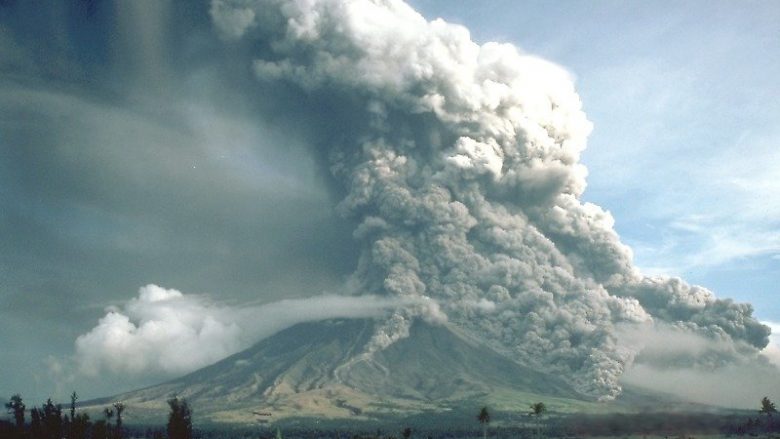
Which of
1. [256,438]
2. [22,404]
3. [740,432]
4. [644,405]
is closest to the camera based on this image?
[644,405]

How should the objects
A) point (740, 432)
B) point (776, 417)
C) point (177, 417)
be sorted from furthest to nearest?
point (776, 417)
point (740, 432)
point (177, 417)

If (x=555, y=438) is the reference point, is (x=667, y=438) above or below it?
above

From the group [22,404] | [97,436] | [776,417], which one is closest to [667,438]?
[97,436]

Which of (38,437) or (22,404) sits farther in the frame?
(22,404)

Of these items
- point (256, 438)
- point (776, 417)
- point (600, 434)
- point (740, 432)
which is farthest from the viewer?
point (256, 438)

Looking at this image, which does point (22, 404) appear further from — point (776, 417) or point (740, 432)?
point (776, 417)

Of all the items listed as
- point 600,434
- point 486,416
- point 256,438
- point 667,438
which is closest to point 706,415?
point 667,438

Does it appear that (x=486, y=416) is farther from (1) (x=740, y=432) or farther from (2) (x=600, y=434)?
(2) (x=600, y=434)

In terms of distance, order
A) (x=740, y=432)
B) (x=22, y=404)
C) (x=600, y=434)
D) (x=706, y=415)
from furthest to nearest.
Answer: (x=22, y=404) < (x=740, y=432) < (x=706, y=415) < (x=600, y=434)

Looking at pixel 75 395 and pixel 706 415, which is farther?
pixel 75 395
